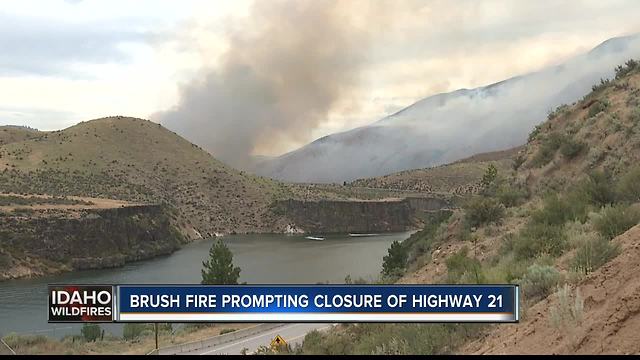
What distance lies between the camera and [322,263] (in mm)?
81000

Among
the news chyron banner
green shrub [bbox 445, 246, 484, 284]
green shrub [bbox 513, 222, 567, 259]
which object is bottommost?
green shrub [bbox 445, 246, 484, 284]

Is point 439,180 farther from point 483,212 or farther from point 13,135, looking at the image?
point 483,212

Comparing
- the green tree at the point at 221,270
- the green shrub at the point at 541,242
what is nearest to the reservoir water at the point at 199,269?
the green tree at the point at 221,270

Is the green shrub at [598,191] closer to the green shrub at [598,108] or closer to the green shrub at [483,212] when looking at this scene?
the green shrub at [483,212]

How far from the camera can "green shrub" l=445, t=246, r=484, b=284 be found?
42.6ft

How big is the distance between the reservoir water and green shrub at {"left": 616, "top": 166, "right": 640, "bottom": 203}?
29.7 metres

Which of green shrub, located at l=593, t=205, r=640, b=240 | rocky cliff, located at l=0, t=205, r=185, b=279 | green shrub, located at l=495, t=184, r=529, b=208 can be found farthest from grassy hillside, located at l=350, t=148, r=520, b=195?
green shrub, located at l=593, t=205, r=640, b=240

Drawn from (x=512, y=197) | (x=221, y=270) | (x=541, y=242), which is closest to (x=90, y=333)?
(x=221, y=270)

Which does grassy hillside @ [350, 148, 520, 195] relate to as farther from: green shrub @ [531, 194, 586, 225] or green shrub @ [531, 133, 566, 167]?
green shrub @ [531, 194, 586, 225]

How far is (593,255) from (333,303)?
4871mm

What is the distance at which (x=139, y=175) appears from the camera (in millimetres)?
137125

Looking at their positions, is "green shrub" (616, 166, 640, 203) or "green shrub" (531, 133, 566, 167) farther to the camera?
"green shrub" (531, 133, 566, 167)

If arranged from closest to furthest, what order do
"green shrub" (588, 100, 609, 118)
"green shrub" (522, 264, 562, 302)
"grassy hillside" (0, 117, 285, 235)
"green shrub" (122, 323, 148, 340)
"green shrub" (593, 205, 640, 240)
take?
"green shrub" (522, 264, 562, 302) < "green shrub" (593, 205, 640, 240) < "green shrub" (588, 100, 609, 118) < "green shrub" (122, 323, 148, 340) < "grassy hillside" (0, 117, 285, 235)

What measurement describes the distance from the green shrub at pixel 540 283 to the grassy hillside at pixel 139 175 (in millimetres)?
109136
